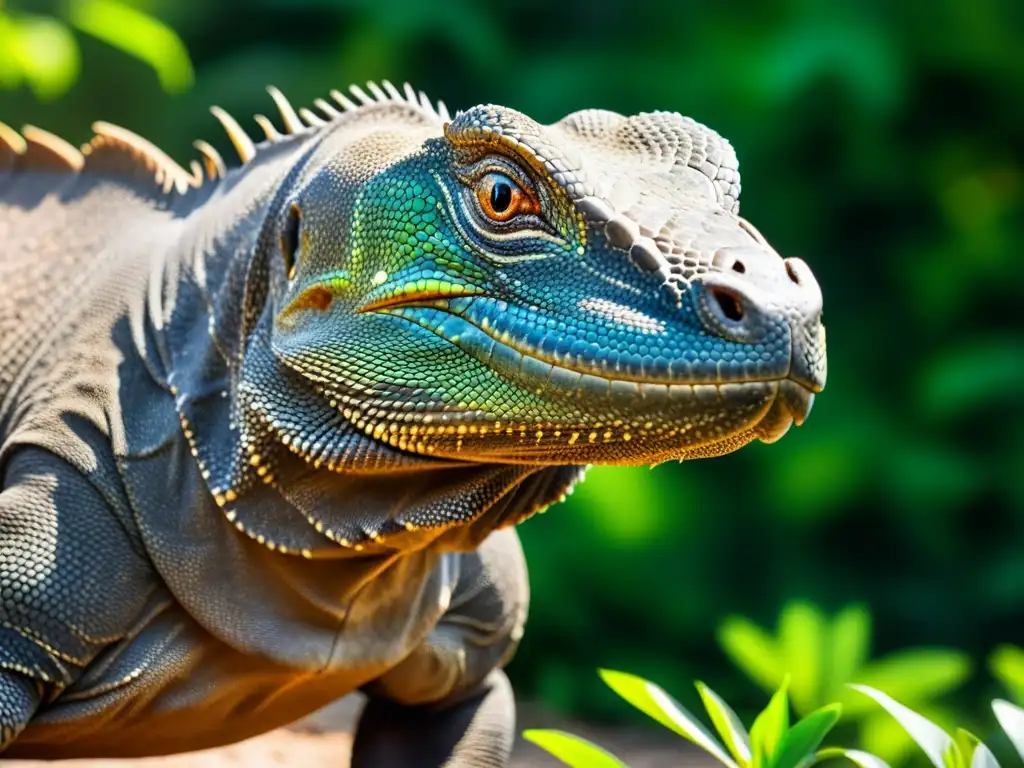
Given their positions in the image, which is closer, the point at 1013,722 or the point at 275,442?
the point at 1013,722

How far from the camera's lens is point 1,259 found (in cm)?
423

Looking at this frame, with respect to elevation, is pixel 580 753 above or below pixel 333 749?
above

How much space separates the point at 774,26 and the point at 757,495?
Result: 93.6 inches

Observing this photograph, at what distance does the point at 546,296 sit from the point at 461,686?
5.47ft

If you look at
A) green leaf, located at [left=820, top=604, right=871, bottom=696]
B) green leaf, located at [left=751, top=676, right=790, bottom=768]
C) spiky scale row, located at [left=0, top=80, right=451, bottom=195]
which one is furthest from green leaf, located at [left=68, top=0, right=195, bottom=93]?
green leaf, located at [left=751, top=676, right=790, bottom=768]

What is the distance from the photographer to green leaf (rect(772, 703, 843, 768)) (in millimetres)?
3121

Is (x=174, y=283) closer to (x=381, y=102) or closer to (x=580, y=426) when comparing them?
(x=381, y=102)

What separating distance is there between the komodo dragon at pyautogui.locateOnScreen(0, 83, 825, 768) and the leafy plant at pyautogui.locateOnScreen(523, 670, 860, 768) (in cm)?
51

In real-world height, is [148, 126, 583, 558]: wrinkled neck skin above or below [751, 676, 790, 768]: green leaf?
above

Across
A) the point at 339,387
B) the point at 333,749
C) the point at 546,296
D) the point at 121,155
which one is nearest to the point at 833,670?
the point at 546,296

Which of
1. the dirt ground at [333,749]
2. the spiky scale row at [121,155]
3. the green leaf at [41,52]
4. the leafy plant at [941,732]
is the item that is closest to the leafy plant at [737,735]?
the leafy plant at [941,732]

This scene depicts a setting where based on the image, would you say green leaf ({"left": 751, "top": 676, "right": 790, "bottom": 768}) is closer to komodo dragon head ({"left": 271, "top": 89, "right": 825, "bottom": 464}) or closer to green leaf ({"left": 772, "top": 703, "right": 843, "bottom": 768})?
green leaf ({"left": 772, "top": 703, "right": 843, "bottom": 768})

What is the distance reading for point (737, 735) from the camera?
3213mm

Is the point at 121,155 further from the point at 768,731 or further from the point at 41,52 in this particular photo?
the point at 768,731
